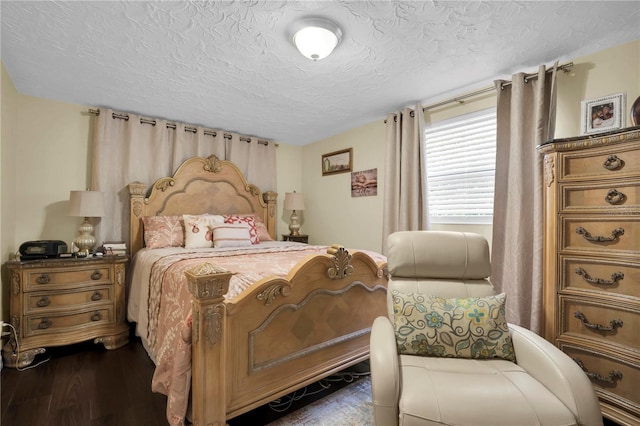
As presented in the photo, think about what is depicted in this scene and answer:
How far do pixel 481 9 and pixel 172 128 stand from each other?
328cm

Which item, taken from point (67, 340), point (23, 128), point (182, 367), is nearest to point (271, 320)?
point (182, 367)

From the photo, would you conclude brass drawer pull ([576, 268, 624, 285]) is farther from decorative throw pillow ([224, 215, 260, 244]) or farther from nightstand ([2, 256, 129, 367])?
nightstand ([2, 256, 129, 367])

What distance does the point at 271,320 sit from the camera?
5.24 feet

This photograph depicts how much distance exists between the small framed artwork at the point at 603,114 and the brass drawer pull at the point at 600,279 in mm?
958

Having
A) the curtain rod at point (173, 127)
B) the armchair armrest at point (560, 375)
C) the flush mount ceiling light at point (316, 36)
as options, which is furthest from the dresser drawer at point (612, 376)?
the curtain rod at point (173, 127)

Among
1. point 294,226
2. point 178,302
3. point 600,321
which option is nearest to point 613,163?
point 600,321

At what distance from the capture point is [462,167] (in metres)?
2.78

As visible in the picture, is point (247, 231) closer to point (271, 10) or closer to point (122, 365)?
point (122, 365)

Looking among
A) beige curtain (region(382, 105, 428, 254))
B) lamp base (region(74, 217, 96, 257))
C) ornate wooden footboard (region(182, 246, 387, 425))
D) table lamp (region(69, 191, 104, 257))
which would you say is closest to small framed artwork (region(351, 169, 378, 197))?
beige curtain (region(382, 105, 428, 254))

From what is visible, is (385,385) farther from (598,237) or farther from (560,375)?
(598,237)

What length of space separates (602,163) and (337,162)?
284 cm

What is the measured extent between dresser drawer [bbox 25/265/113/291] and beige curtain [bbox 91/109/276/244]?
0.58 meters

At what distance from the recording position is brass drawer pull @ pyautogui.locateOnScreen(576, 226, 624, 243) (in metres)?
1.50

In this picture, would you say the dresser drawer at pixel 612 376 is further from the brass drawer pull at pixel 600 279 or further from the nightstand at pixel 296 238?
the nightstand at pixel 296 238
